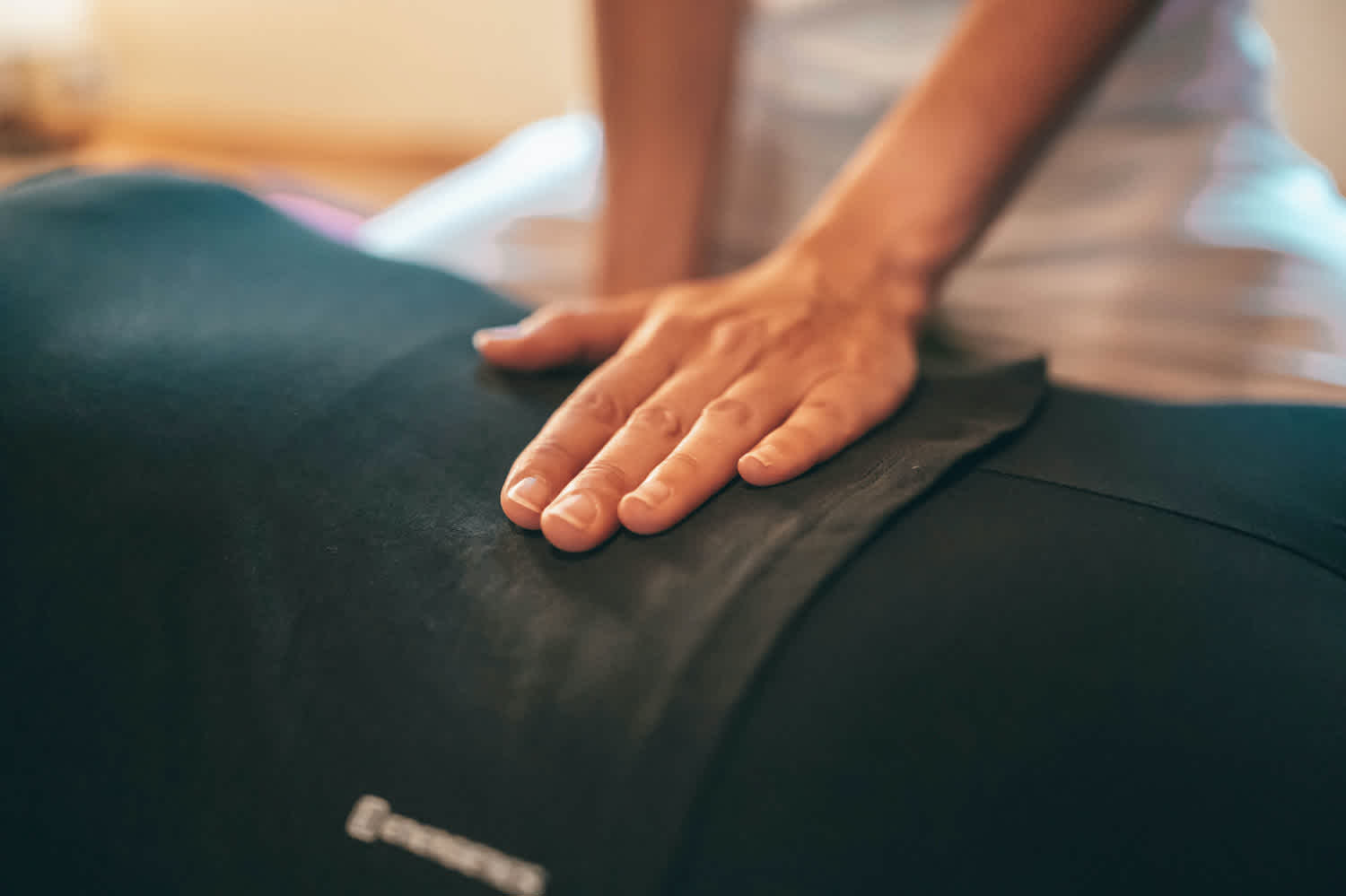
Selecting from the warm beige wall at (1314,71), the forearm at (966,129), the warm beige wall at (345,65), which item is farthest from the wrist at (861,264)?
the warm beige wall at (345,65)

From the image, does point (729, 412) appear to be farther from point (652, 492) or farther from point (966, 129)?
point (966, 129)

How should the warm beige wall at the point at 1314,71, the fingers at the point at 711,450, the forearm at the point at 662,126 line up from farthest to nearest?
the warm beige wall at the point at 1314,71
the forearm at the point at 662,126
the fingers at the point at 711,450

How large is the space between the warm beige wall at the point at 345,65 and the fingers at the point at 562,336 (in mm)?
1686

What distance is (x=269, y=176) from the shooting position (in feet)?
5.33

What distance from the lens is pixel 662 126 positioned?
0.99m

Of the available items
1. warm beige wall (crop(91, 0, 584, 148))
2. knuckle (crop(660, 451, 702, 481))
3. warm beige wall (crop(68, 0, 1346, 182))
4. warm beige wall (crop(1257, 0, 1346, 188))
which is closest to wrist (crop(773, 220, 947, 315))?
knuckle (crop(660, 451, 702, 481))

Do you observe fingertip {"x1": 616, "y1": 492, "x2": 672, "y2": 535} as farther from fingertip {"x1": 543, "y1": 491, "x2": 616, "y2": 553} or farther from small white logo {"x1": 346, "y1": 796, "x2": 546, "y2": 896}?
small white logo {"x1": 346, "y1": 796, "x2": 546, "y2": 896}

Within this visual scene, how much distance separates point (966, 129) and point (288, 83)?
7.31 feet

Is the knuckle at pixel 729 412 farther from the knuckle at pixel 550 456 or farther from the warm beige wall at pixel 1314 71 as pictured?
the warm beige wall at pixel 1314 71

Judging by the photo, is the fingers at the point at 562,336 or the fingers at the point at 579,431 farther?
the fingers at the point at 562,336

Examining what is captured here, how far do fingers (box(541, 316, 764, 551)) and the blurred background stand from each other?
1565 millimetres

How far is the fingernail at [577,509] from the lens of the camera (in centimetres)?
36

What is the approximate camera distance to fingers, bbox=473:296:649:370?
0.48 metres

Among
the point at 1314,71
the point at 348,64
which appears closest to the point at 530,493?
the point at 1314,71
